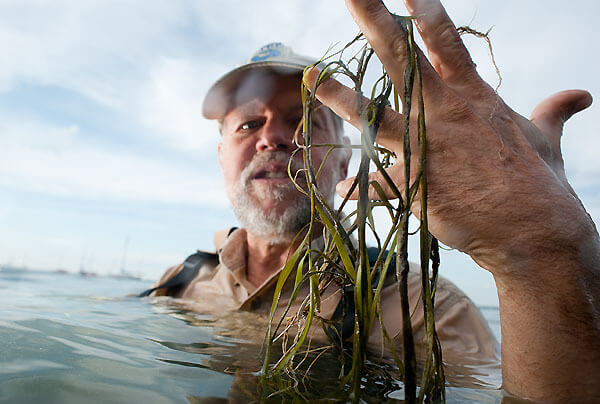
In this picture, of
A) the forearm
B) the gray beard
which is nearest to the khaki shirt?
the gray beard

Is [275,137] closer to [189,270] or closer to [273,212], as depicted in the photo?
[273,212]

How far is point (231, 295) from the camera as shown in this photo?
3.62 meters

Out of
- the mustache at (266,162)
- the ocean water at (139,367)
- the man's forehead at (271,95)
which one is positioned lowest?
the ocean water at (139,367)

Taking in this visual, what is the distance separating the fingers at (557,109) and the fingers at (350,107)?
27.9 inches

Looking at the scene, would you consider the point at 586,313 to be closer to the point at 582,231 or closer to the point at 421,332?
the point at 582,231

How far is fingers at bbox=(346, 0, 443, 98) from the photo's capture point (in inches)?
45.7

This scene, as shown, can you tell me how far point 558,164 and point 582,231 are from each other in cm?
37

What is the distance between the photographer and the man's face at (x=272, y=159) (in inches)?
134

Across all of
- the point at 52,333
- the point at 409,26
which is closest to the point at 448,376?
the point at 409,26

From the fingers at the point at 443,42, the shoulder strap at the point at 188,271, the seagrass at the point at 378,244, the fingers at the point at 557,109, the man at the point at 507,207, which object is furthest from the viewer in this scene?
the shoulder strap at the point at 188,271

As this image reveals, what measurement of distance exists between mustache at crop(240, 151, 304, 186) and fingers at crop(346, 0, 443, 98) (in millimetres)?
2138

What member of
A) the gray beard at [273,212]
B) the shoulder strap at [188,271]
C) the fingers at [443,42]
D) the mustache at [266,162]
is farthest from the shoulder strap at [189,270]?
the fingers at [443,42]

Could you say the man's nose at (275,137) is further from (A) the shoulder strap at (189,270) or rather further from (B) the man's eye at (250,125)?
(A) the shoulder strap at (189,270)

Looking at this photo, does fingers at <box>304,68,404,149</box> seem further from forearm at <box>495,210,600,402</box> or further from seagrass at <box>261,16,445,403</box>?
forearm at <box>495,210,600,402</box>
